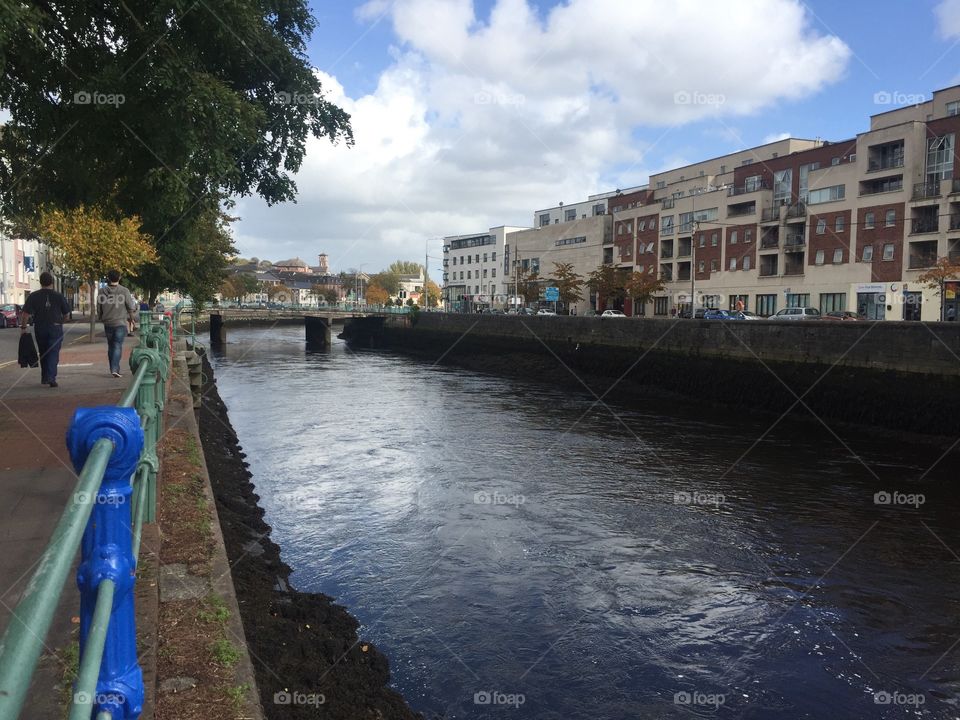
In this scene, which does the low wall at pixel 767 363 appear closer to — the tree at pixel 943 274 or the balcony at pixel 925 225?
the tree at pixel 943 274

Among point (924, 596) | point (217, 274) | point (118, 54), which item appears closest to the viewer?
point (118, 54)

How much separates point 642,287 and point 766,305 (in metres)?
10.2

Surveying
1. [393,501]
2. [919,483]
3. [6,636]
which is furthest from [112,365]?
[919,483]

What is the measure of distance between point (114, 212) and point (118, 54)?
4.36 m

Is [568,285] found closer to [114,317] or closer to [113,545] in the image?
[114,317]

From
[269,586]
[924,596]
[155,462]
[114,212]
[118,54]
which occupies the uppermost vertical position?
[118,54]

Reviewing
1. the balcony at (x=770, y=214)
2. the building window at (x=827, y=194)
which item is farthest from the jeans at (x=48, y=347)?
the balcony at (x=770, y=214)

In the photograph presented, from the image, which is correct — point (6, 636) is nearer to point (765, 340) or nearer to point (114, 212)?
point (114, 212)

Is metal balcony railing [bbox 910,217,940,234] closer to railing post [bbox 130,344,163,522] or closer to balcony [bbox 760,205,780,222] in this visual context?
balcony [bbox 760,205,780,222]

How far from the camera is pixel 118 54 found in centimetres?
931

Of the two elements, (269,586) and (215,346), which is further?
(215,346)

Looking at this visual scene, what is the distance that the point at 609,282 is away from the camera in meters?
68.4

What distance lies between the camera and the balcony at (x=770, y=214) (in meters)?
57.2

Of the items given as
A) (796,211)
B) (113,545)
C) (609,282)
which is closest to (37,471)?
(113,545)
